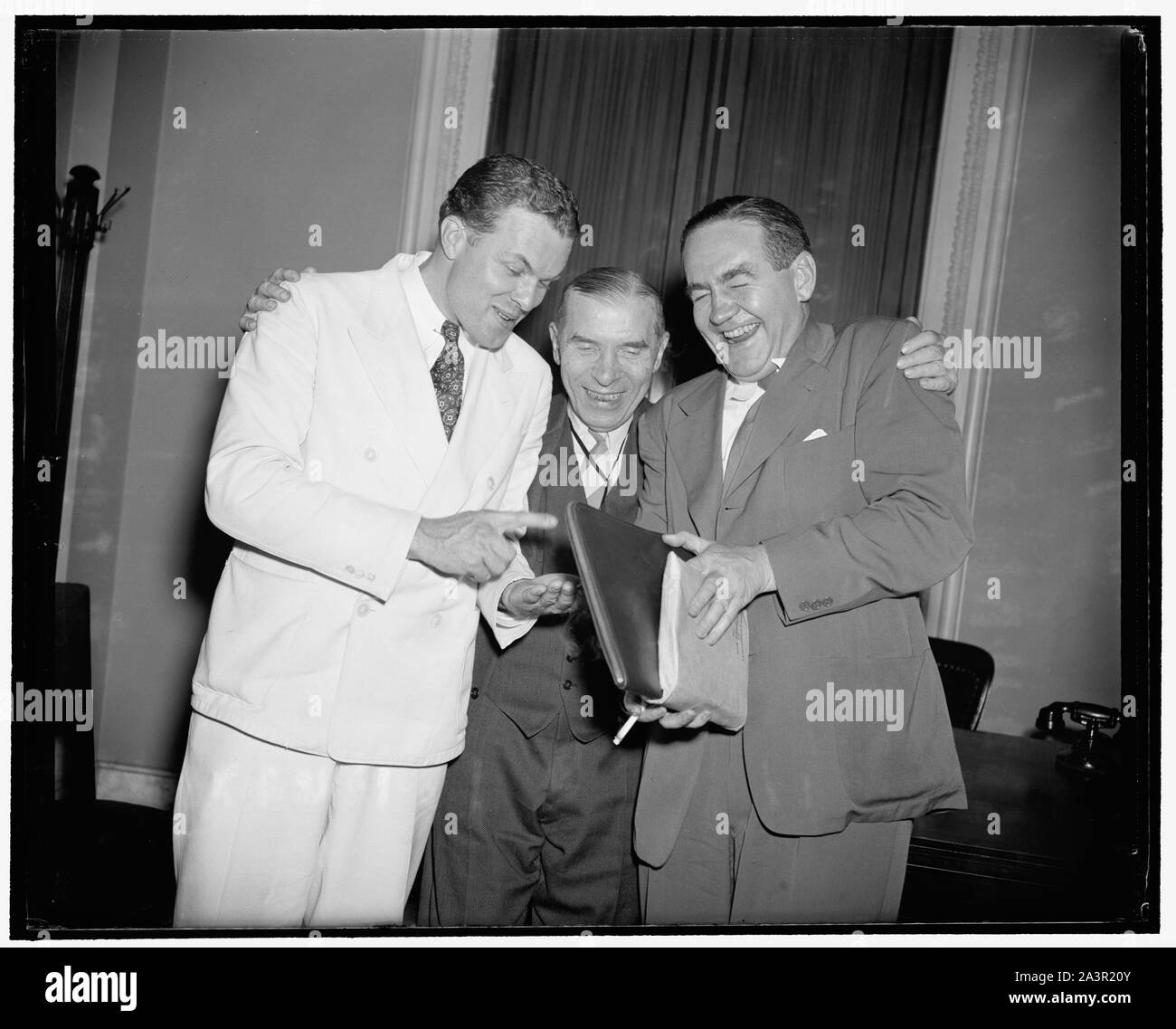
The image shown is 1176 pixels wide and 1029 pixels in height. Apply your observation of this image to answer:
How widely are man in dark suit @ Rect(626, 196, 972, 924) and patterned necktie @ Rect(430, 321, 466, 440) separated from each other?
23.5 inches

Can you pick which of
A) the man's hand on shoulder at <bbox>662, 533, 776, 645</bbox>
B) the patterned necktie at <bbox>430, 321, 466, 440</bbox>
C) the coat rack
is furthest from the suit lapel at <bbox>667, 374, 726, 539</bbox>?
the coat rack

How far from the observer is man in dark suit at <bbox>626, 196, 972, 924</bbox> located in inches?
78.8

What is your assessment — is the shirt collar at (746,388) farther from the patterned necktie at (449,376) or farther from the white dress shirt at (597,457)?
the patterned necktie at (449,376)

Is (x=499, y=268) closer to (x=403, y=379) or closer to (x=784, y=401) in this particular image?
(x=403, y=379)

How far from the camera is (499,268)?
2289 millimetres

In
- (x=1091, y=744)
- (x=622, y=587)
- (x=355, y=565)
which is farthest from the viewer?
(x=1091, y=744)

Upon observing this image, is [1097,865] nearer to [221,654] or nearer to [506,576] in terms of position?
[506,576]

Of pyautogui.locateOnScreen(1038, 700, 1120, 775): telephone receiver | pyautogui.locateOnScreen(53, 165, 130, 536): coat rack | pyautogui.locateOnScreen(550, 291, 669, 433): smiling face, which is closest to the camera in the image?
pyautogui.locateOnScreen(550, 291, 669, 433): smiling face

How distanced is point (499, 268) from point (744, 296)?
0.60 metres

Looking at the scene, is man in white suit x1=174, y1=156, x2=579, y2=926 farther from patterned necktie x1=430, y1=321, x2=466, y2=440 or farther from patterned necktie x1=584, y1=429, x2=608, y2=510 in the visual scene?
patterned necktie x1=584, y1=429, x2=608, y2=510

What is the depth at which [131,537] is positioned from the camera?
13.0 ft

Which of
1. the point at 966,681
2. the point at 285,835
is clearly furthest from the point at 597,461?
the point at 966,681

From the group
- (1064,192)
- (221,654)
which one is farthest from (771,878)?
(1064,192)

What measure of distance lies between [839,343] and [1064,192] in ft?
6.84
